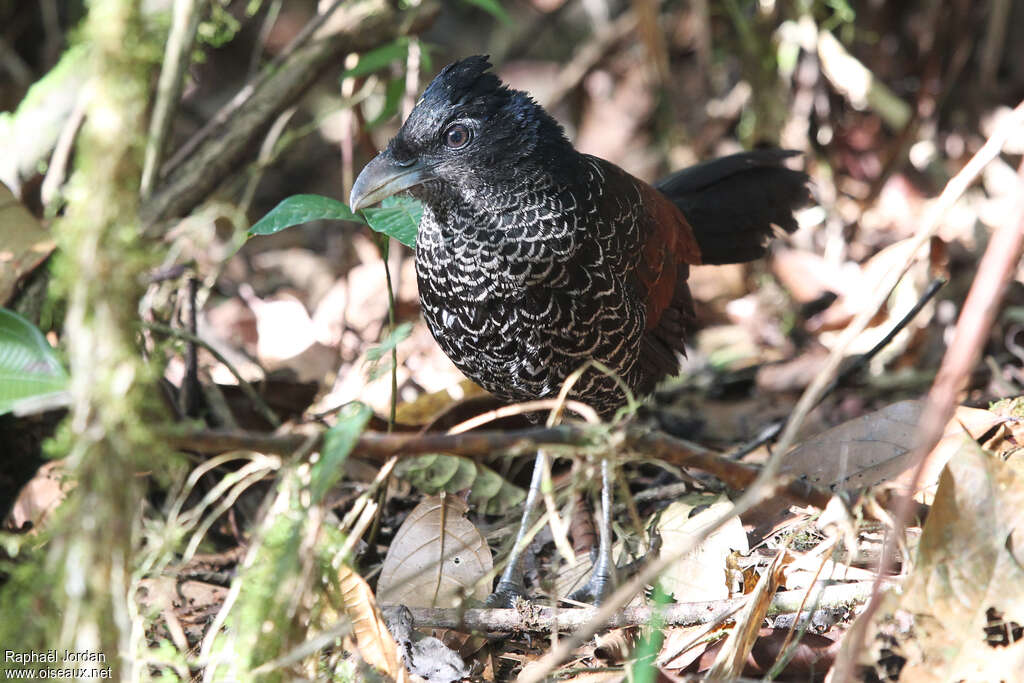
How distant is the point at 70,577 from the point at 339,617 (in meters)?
0.56

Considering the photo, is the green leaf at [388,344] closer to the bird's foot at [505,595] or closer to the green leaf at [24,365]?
the green leaf at [24,365]

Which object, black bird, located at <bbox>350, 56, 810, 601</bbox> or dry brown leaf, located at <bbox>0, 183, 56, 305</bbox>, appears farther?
dry brown leaf, located at <bbox>0, 183, 56, 305</bbox>

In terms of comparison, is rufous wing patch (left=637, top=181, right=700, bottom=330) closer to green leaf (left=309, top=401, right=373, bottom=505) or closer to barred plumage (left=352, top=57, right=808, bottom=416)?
barred plumage (left=352, top=57, right=808, bottom=416)

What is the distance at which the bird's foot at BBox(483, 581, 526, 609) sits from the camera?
3025mm

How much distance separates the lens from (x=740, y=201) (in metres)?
4.14

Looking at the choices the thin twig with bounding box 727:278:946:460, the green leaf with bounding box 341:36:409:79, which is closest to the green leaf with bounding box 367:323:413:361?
the thin twig with bounding box 727:278:946:460

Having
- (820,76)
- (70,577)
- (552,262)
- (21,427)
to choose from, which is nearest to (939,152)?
(820,76)

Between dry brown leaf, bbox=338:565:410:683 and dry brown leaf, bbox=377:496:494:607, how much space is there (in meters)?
0.42

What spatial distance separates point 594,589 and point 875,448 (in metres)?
0.99

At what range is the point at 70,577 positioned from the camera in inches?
57.4

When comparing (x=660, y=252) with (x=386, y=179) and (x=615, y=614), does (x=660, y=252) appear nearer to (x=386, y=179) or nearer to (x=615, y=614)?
(x=386, y=179)

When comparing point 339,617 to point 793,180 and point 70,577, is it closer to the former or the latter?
point 70,577

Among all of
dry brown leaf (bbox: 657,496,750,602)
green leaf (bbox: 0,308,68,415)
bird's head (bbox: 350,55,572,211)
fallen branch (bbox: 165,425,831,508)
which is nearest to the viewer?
fallen branch (bbox: 165,425,831,508)

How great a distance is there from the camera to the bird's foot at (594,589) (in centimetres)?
311
